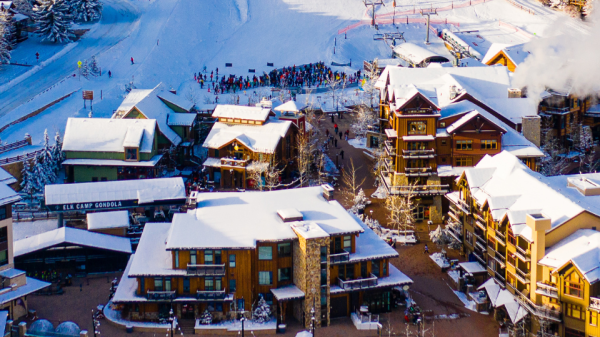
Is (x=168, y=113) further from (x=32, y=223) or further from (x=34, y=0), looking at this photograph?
(x=34, y=0)

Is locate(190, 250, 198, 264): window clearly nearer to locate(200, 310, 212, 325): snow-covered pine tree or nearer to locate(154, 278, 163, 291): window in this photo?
locate(154, 278, 163, 291): window

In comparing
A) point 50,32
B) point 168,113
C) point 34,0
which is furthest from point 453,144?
point 34,0

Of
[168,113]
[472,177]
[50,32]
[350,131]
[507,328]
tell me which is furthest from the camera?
[50,32]

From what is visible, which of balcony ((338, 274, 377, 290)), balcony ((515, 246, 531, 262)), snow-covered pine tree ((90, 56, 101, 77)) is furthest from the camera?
snow-covered pine tree ((90, 56, 101, 77))

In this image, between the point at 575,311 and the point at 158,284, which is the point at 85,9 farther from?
the point at 575,311

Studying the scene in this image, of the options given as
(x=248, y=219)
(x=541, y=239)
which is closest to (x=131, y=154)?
(x=248, y=219)

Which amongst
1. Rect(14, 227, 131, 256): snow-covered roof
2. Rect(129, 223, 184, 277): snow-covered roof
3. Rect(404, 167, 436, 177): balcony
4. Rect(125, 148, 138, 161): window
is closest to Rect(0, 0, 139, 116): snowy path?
Rect(125, 148, 138, 161): window

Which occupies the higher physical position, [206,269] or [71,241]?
[71,241]
